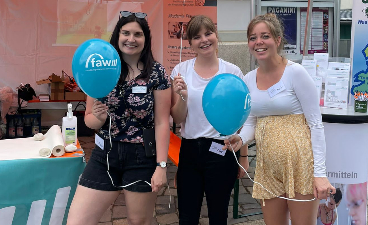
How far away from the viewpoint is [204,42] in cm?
205

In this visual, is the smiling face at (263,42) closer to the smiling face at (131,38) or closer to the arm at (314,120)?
the arm at (314,120)

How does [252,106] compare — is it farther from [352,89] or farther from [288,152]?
[352,89]

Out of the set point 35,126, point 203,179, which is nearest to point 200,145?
point 203,179

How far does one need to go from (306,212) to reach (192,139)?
70cm

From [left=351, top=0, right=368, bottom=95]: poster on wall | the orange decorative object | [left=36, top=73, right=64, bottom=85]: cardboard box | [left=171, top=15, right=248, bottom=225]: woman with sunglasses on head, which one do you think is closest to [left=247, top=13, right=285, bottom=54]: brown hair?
[left=171, top=15, right=248, bottom=225]: woman with sunglasses on head

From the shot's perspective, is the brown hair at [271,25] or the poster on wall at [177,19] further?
the poster on wall at [177,19]

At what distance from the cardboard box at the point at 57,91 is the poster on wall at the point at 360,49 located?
13.3ft

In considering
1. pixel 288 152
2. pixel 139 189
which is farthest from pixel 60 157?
pixel 288 152

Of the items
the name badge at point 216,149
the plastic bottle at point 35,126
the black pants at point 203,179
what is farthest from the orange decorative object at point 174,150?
the plastic bottle at point 35,126

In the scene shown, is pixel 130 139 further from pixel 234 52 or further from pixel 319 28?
pixel 234 52

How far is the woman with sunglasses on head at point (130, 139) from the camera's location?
183 centimetres

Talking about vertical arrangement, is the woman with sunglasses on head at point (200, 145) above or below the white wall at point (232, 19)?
below

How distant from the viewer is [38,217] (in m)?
2.34

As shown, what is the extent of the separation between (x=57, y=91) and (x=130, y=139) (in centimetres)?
399
